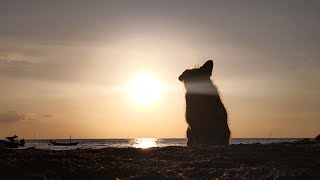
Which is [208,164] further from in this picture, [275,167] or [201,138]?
[201,138]

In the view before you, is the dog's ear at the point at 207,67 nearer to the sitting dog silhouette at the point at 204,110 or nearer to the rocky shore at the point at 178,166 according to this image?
the sitting dog silhouette at the point at 204,110

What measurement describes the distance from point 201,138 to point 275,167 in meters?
18.0

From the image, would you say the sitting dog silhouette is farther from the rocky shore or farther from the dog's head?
the rocky shore

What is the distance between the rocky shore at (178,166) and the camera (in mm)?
15305

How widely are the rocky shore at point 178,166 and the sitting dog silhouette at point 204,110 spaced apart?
12505 mm

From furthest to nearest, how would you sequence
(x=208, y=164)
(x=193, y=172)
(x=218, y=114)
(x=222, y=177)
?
(x=218, y=114), (x=208, y=164), (x=193, y=172), (x=222, y=177)

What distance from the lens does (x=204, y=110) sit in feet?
111

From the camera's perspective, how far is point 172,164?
18328 mm

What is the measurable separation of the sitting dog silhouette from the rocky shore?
12.5 meters

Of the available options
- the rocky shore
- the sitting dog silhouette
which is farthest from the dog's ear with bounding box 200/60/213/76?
the rocky shore

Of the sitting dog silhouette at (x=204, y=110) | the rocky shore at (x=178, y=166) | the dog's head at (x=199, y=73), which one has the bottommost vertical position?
the rocky shore at (x=178, y=166)

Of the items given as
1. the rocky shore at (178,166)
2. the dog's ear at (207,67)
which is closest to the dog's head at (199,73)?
the dog's ear at (207,67)

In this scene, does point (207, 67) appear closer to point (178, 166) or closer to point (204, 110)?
point (204, 110)

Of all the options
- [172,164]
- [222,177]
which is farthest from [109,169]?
[222,177]
